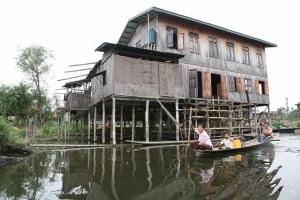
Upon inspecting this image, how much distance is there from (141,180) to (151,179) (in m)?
0.26

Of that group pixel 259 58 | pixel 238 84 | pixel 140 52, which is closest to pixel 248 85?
pixel 238 84

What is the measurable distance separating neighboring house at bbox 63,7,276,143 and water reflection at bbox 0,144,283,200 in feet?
19.6

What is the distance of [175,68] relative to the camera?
1655 centimetres

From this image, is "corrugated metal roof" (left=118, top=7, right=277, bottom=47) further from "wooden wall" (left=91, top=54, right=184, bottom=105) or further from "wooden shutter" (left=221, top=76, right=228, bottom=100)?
"wooden shutter" (left=221, top=76, right=228, bottom=100)

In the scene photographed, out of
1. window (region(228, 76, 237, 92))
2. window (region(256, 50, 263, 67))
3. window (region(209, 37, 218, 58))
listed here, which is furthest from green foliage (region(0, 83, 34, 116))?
window (region(256, 50, 263, 67))

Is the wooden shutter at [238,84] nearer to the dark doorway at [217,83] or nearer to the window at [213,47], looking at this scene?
the dark doorway at [217,83]

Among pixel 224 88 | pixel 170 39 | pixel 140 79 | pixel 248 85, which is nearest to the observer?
pixel 140 79

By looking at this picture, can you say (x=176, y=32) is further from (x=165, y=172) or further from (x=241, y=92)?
(x=165, y=172)

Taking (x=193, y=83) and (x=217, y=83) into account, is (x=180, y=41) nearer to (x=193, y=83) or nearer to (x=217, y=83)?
(x=193, y=83)

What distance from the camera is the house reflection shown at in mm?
5062

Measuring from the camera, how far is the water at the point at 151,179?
16.8ft

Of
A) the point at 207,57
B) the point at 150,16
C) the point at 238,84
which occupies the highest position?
the point at 150,16

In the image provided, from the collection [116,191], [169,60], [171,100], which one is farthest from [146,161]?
[169,60]

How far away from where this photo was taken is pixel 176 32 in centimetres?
1766
